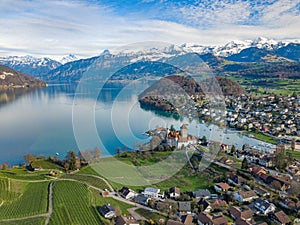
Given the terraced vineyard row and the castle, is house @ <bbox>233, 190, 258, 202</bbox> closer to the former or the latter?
the castle

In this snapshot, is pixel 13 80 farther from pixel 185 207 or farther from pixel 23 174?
pixel 185 207

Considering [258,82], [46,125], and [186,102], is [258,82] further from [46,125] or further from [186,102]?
[46,125]

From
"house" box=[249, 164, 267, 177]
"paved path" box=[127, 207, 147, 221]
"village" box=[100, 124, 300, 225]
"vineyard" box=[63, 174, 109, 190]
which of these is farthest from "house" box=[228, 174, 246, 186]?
"vineyard" box=[63, 174, 109, 190]

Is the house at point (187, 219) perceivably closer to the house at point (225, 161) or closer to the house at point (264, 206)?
the house at point (264, 206)

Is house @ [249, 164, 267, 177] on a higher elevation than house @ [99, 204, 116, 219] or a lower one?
higher

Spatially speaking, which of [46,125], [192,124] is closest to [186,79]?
[192,124]
